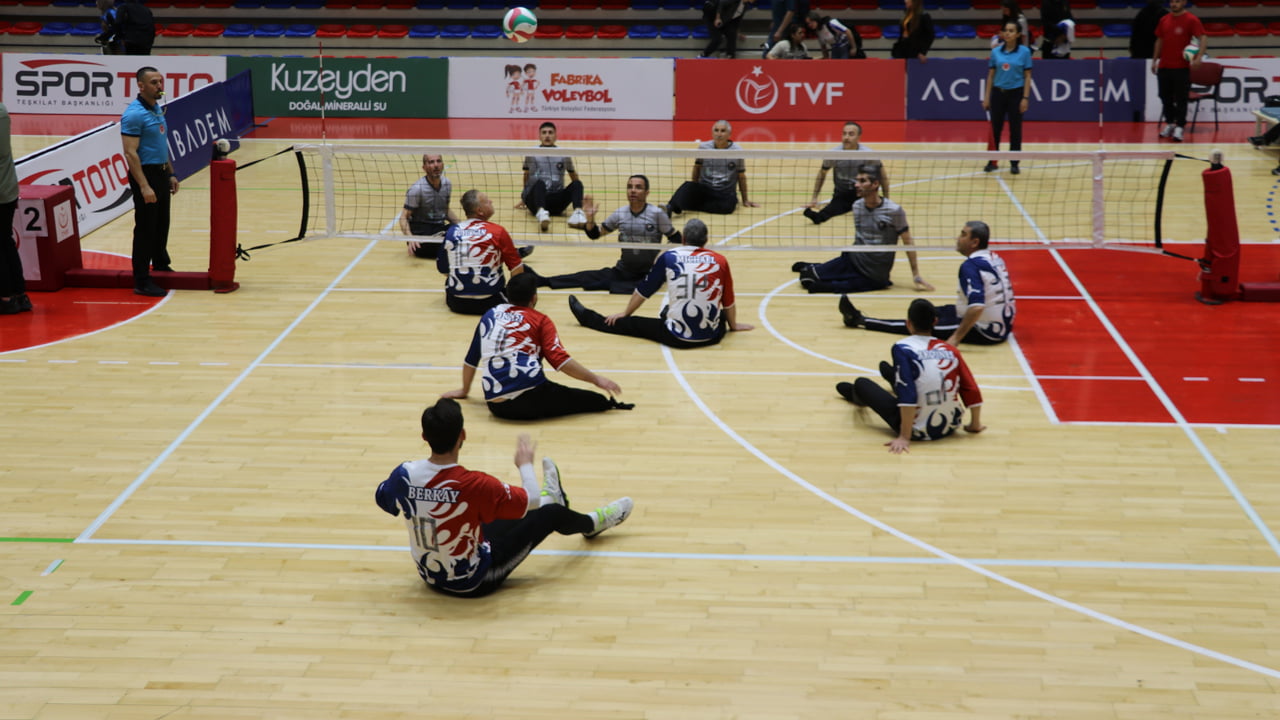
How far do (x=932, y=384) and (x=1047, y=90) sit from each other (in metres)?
15.7

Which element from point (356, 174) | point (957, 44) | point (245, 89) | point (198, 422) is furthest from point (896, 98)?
point (198, 422)

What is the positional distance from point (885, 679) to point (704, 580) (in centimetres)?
147

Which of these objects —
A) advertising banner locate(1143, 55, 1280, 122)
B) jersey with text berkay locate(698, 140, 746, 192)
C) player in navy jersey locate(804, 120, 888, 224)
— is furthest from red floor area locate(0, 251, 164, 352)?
advertising banner locate(1143, 55, 1280, 122)

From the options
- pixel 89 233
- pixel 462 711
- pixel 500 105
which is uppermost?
pixel 500 105

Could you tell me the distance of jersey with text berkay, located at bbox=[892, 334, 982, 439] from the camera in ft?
30.7

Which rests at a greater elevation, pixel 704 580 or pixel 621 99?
pixel 621 99

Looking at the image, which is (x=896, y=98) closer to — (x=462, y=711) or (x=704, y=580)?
(x=704, y=580)

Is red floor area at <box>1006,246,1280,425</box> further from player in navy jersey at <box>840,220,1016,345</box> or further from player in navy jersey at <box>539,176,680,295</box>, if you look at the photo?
player in navy jersey at <box>539,176,680,295</box>

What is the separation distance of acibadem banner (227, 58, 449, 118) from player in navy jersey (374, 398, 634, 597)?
17.4 m

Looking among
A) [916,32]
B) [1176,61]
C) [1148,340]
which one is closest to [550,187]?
[1148,340]

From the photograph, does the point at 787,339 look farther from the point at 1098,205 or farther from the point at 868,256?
the point at 1098,205

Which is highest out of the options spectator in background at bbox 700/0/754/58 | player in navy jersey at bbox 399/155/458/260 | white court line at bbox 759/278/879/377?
spectator in background at bbox 700/0/754/58

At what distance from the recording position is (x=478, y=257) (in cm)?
1262

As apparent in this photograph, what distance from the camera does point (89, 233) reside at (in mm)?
16422
